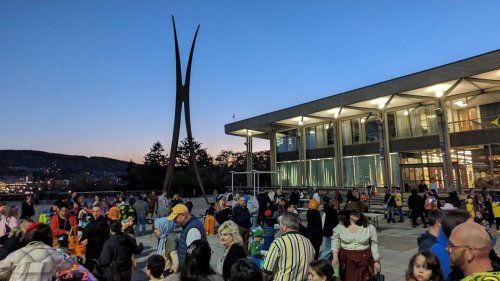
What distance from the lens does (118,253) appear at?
4352 millimetres

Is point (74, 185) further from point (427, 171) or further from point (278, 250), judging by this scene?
point (278, 250)

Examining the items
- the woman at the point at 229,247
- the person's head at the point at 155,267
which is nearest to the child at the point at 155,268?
the person's head at the point at 155,267

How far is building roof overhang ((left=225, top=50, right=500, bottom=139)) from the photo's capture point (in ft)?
58.7

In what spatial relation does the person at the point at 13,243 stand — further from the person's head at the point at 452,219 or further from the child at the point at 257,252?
the person's head at the point at 452,219

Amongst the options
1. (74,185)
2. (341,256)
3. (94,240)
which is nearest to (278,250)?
(341,256)

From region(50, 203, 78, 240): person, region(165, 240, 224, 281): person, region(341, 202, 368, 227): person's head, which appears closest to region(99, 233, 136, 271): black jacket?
region(165, 240, 224, 281): person

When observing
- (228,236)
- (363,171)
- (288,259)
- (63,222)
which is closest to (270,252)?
(288,259)

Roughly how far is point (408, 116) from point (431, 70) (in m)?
5.99

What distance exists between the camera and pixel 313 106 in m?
27.3

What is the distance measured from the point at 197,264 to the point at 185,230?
141cm

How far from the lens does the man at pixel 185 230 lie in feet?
12.6

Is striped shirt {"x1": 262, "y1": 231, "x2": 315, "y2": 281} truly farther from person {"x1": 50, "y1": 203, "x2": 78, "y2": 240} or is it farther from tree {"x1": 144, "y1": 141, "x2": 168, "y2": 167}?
tree {"x1": 144, "y1": 141, "x2": 168, "y2": 167}

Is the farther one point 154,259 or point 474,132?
point 474,132

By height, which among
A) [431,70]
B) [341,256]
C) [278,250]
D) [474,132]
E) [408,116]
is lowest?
[341,256]
